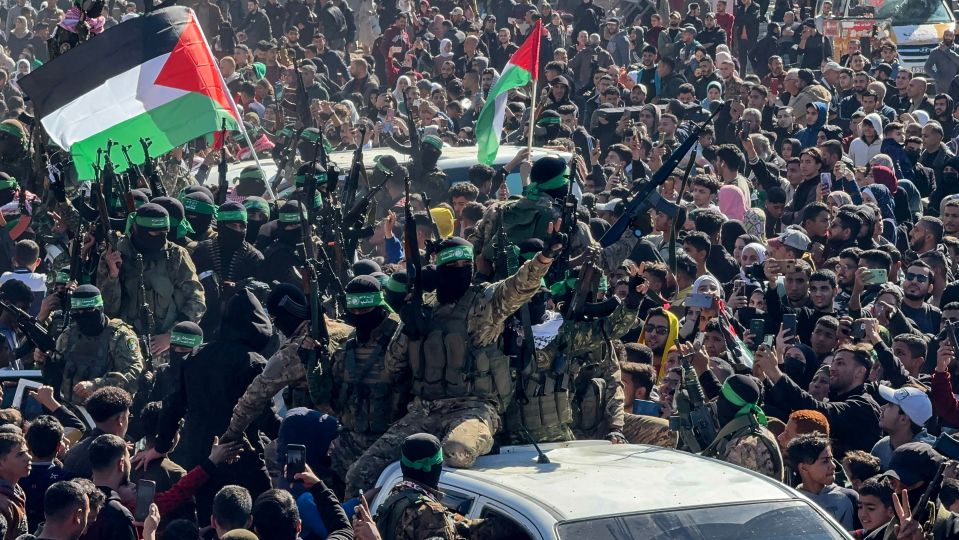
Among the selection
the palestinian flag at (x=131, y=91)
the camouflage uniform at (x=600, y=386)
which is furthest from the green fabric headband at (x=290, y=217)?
the camouflage uniform at (x=600, y=386)

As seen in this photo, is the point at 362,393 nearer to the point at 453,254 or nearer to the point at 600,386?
the point at 453,254

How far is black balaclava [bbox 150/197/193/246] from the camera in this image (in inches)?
477

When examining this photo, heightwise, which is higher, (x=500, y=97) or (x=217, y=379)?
(x=500, y=97)

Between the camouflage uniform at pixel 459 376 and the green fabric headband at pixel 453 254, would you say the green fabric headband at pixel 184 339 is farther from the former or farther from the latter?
the green fabric headband at pixel 453 254

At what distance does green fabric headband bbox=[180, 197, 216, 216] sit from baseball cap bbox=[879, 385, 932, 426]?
605 centimetres

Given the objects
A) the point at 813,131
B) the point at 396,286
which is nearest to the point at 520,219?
the point at 396,286

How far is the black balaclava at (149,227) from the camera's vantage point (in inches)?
449

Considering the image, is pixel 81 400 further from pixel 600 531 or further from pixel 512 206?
pixel 600 531

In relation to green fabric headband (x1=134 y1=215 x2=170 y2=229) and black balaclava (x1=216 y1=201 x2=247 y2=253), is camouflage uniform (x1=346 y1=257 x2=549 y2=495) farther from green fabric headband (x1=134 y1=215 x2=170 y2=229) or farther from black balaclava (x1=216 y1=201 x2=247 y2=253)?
black balaclava (x1=216 y1=201 x2=247 y2=253)

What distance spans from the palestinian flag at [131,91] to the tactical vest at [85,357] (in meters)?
2.88

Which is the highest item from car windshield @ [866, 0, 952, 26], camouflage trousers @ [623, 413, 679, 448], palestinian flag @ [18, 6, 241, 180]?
palestinian flag @ [18, 6, 241, 180]

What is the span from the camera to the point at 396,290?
940 centimetres

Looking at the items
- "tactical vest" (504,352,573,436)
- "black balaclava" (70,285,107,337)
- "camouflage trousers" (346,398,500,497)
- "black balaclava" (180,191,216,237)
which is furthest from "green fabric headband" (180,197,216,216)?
"tactical vest" (504,352,573,436)

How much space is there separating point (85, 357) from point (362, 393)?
2.97 metres
